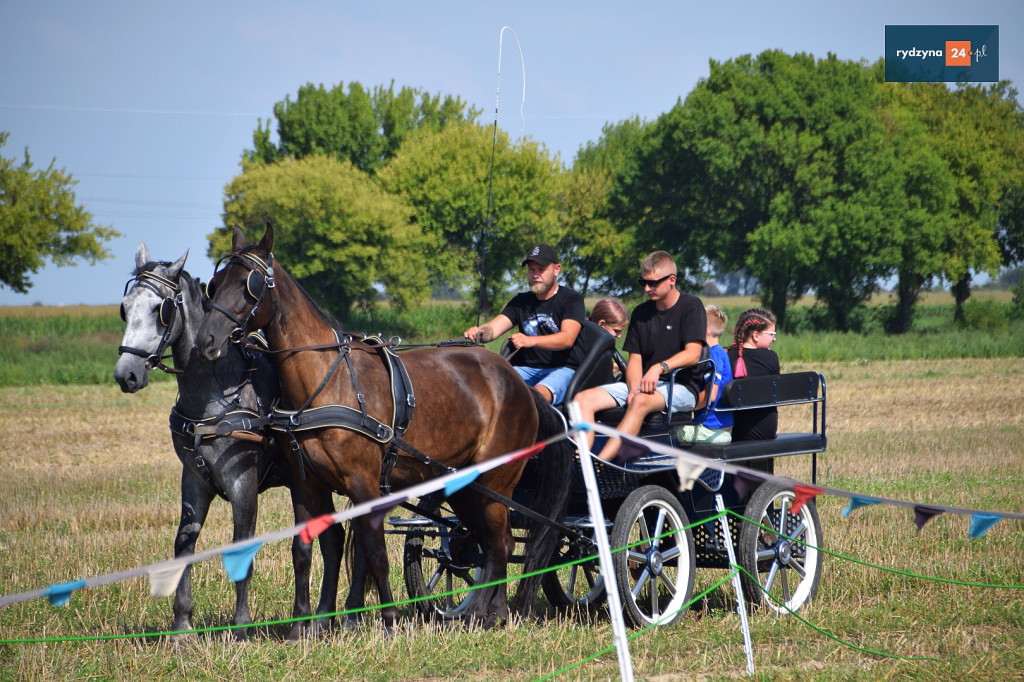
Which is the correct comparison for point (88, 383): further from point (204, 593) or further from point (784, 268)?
point (784, 268)

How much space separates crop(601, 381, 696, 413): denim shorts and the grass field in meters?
1.25

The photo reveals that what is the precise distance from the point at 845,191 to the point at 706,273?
8.74m

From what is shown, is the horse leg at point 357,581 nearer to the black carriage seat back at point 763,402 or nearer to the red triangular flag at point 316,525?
the red triangular flag at point 316,525

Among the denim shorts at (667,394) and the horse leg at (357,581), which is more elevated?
the denim shorts at (667,394)

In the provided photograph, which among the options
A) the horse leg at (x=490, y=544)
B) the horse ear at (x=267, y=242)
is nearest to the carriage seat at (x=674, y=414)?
the horse leg at (x=490, y=544)

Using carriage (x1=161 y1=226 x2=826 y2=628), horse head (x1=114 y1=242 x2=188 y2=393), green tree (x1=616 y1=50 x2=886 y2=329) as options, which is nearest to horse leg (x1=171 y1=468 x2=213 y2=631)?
carriage (x1=161 y1=226 x2=826 y2=628)

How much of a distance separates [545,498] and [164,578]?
9.65 feet

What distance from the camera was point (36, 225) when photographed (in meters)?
28.3

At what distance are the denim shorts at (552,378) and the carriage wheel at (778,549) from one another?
1379 millimetres

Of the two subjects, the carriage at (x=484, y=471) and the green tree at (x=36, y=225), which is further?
the green tree at (x=36, y=225)

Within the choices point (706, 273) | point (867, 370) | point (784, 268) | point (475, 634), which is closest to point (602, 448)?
point (475, 634)

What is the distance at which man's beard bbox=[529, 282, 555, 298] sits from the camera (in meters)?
6.35

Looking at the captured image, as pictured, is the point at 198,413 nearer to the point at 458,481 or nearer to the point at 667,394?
the point at 458,481

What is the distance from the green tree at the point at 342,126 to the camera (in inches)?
2101
